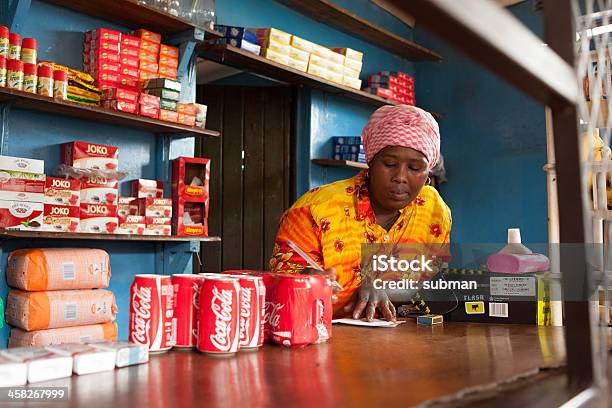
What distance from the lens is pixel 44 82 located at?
2398mm

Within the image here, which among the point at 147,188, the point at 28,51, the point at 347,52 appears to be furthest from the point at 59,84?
the point at 347,52

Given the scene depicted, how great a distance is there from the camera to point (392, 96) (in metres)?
4.54

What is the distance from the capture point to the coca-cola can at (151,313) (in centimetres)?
94

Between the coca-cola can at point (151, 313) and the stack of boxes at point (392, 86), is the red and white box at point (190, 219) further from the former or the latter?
the coca-cola can at point (151, 313)

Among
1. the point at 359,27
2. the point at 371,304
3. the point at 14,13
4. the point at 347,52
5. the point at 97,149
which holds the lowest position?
the point at 371,304

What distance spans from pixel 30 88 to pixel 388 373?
2.10 metres

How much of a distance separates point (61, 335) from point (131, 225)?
0.60 meters

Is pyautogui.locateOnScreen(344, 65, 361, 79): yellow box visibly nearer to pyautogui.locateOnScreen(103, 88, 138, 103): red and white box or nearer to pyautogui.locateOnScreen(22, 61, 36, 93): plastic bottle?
pyautogui.locateOnScreen(103, 88, 138, 103): red and white box

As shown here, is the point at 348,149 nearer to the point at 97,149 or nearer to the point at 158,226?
the point at 158,226

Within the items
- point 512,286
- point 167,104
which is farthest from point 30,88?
point 512,286

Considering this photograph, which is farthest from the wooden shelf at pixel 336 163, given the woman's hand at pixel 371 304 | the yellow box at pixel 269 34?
the woman's hand at pixel 371 304

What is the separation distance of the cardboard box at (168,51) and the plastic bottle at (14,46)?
2.41 ft

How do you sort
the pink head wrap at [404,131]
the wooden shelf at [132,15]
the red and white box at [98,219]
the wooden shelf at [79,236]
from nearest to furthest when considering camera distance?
the pink head wrap at [404,131] < the wooden shelf at [79,236] < the red and white box at [98,219] < the wooden shelf at [132,15]

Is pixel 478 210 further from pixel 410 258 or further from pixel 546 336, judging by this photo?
pixel 546 336
